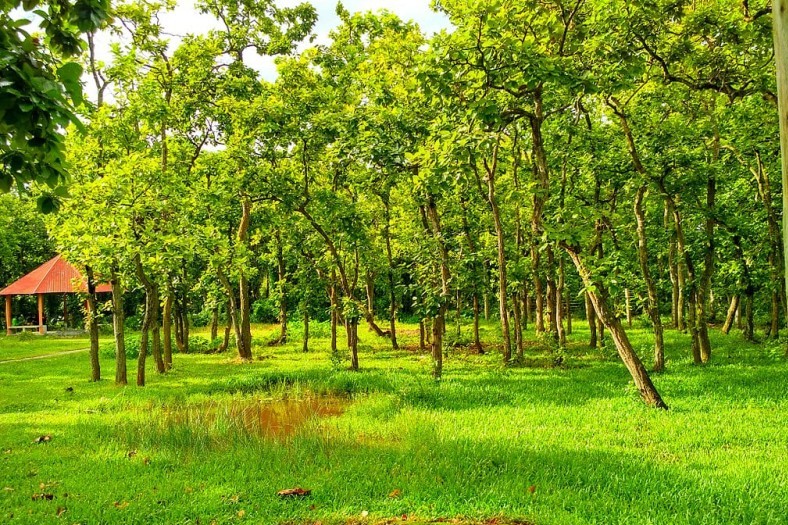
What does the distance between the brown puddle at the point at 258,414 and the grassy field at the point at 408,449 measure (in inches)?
2.2

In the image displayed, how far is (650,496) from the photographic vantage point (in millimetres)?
4812

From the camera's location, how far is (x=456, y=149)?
5758 mm

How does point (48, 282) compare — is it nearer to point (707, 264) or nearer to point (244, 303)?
point (244, 303)

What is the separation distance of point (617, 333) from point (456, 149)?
418 cm

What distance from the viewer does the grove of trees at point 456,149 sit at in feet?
25.7

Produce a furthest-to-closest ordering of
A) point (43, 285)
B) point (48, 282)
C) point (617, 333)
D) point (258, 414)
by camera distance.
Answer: point (48, 282) < point (43, 285) < point (258, 414) < point (617, 333)

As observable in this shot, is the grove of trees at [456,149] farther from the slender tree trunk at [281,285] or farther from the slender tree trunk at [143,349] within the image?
the slender tree trunk at [281,285]

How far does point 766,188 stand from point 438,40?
827 centimetres

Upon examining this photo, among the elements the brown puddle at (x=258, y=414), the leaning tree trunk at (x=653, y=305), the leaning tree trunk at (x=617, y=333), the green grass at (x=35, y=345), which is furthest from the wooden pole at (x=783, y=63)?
the green grass at (x=35, y=345)

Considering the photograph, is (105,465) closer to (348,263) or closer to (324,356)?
(324,356)

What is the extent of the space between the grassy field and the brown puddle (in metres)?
0.06

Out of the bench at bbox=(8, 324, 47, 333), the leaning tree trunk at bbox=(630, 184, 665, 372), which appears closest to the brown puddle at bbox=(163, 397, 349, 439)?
the leaning tree trunk at bbox=(630, 184, 665, 372)

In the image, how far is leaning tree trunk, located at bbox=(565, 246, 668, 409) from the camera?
7.84 metres

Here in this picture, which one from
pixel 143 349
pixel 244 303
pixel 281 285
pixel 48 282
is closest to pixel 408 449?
pixel 143 349
